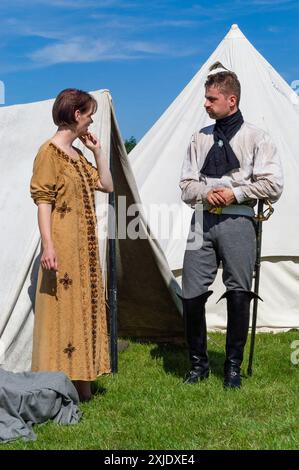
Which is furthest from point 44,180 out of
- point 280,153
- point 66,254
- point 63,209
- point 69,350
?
point 280,153

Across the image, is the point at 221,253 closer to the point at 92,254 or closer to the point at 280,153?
the point at 92,254

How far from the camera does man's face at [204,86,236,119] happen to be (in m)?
5.30

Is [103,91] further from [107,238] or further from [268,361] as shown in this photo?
[268,361]

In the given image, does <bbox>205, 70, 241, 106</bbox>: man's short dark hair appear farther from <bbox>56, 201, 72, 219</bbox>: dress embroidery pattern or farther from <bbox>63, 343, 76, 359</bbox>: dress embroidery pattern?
<bbox>63, 343, 76, 359</bbox>: dress embroidery pattern

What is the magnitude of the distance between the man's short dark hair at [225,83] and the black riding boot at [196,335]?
4.21 ft

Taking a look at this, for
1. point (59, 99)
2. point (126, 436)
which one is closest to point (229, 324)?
point (126, 436)

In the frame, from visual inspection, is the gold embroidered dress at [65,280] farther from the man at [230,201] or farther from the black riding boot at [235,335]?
the black riding boot at [235,335]

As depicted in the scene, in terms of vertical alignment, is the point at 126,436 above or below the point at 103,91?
below

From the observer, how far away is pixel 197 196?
533 cm

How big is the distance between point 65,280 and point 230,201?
114cm

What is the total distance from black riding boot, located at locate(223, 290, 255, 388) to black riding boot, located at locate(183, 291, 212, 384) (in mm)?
184

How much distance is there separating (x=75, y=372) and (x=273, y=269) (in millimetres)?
3507

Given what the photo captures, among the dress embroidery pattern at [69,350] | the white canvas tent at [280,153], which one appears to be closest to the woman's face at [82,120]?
the dress embroidery pattern at [69,350]
